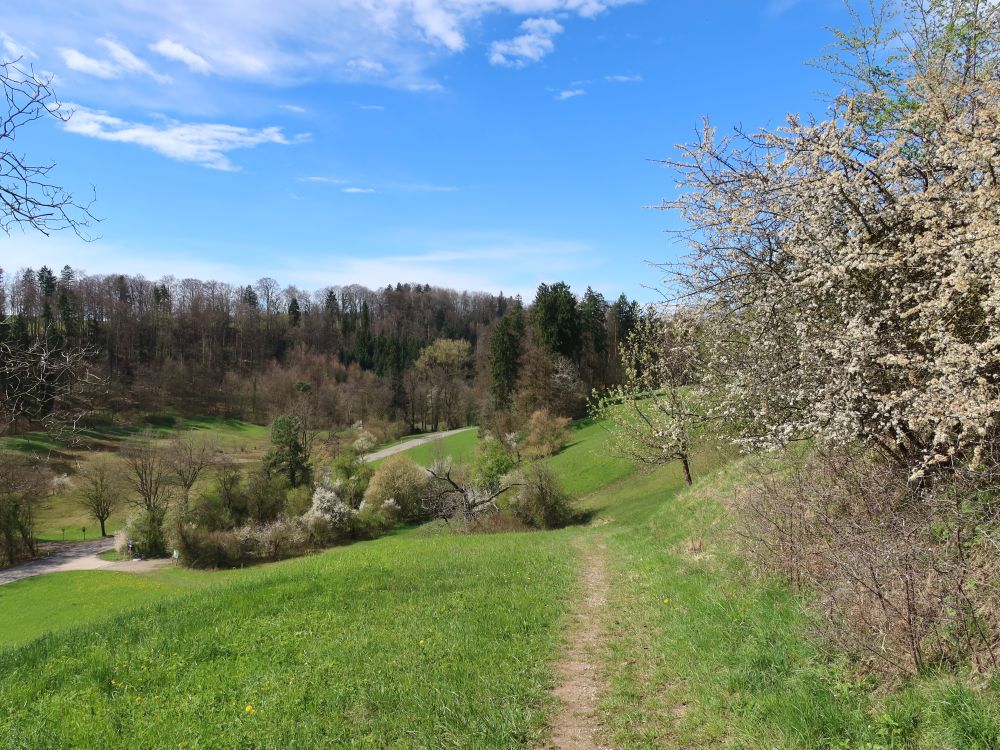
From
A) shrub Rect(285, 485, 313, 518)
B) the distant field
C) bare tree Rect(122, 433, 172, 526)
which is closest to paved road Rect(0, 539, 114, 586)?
bare tree Rect(122, 433, 172, 526)

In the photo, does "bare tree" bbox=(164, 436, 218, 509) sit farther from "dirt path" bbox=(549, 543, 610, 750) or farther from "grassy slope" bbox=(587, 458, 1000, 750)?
"grassy slope" bbox=(587, 458, 1000, 750)

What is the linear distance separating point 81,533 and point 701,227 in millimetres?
56509

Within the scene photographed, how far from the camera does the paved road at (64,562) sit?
35281 millimetres

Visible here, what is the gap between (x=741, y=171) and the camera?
6664mm

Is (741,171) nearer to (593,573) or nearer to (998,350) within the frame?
(998,350)

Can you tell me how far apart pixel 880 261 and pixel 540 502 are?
23.4 meters

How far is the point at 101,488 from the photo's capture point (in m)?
45.0

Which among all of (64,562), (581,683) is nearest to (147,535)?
(64,562)

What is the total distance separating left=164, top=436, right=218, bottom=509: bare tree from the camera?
42906 mm

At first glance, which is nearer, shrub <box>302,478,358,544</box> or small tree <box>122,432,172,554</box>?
shrub <box>302,478,358,544</box>

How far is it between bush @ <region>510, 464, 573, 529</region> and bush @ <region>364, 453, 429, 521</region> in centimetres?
1383

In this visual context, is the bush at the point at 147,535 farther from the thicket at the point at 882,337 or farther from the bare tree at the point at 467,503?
the thicket at the point at 882,337

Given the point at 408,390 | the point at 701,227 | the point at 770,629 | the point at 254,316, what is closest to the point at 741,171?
the point at 701,227

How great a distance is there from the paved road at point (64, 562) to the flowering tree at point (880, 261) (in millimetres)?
41214
